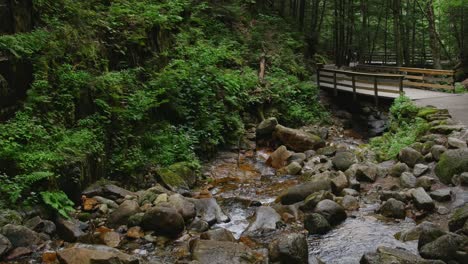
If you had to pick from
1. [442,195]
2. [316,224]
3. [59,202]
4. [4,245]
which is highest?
[59,202]

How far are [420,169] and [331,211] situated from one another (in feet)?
9.74

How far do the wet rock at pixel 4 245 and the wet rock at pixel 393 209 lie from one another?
6.35 m

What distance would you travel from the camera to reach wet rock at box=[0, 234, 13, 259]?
Answer: 5.74m

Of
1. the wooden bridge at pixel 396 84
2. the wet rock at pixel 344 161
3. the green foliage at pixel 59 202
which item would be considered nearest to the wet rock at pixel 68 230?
the green foliage at pixel 59 202

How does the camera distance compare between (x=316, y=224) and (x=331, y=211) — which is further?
(x=331, y=211)

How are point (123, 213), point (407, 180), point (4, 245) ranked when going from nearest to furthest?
point (4, 245) → point (123, 213) → point (407, 180)

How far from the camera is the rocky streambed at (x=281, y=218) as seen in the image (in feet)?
19.6

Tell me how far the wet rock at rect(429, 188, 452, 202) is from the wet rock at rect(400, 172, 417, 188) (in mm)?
709

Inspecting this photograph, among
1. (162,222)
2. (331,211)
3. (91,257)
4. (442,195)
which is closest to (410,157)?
(442,195)

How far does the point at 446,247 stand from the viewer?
568 centimetres

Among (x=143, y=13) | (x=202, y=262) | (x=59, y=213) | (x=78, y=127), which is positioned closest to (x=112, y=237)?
(x=59, y=213)

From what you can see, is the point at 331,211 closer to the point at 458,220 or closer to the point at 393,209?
the point at 393,209

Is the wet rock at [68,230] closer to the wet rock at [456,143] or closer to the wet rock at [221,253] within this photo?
the wet rock at [221,253]

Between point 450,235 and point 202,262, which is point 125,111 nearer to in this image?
Answer: point 202,262
